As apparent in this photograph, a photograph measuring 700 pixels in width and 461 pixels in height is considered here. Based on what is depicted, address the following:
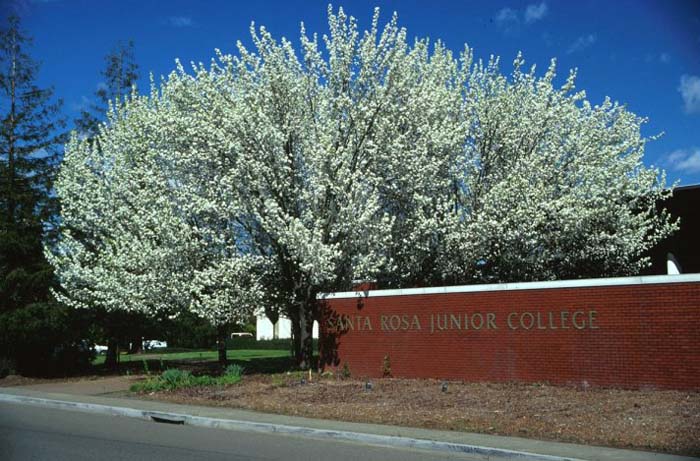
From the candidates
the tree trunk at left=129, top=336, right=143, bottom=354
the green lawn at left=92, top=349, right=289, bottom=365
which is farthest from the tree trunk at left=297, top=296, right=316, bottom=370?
the green lawn at left=92, top=349, right=289, bottom=365

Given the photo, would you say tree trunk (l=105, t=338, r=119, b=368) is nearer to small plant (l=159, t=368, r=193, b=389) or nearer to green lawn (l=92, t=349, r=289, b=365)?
green lawn (l=92, t=349, r=289, b=365)

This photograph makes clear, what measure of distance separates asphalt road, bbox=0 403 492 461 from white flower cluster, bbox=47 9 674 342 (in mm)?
6589

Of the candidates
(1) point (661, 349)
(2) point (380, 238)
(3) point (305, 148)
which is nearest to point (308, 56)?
(3) point (305, 148)

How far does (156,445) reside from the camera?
35.1 feet

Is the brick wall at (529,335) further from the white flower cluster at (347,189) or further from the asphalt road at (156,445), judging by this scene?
the asphalt road at (156,445)

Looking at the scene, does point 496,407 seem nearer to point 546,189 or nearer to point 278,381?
point 278,381

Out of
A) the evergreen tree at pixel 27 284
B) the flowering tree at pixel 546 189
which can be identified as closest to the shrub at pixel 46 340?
the evergreen tree at pixel 27 284

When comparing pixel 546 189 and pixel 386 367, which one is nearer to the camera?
pixel 386 367

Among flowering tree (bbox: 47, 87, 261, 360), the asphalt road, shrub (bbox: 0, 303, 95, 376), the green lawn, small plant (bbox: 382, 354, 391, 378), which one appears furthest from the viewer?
the green lawn

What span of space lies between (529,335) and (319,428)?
6.36 m

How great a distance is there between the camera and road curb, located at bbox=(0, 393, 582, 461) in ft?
32.1

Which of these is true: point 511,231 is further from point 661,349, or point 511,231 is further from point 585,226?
point 661,349

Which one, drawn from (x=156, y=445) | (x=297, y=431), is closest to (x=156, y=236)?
(x=297, y=431)

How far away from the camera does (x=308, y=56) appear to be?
20156mm
